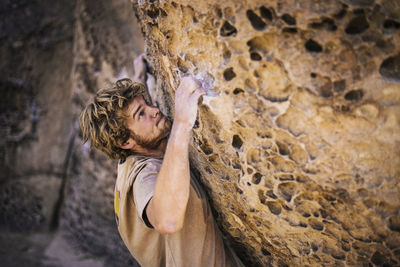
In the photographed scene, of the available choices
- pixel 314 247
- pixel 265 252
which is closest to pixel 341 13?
pixel 314 247

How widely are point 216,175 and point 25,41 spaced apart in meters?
2.51

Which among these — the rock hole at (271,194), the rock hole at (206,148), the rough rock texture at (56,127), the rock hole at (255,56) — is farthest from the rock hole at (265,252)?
the rough rock texture at (56,127)

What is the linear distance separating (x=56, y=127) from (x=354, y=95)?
2.78m

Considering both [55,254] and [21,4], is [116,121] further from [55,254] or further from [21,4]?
[21,4]

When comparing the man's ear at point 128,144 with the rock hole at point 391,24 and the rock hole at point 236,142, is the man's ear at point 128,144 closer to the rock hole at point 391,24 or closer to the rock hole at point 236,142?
the rock hole at point 236,142

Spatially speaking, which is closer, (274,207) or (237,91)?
(237,91)

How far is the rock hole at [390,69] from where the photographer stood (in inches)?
40.8

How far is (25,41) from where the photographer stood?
122 inches

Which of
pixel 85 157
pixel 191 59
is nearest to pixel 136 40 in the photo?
pixel 85 157

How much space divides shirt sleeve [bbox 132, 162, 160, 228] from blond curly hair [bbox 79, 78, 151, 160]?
0.21 m

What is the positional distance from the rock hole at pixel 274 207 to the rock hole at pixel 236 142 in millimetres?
249

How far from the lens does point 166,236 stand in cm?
152

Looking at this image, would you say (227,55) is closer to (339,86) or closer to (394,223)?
(339,86)

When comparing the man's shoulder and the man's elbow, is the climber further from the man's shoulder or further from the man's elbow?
the man's elbow
